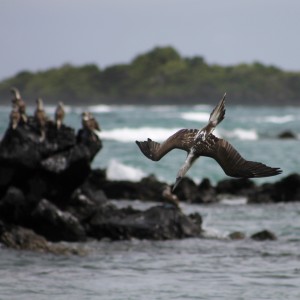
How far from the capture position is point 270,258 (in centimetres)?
3244

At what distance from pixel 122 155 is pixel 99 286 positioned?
44699 mm

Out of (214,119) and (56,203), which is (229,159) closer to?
(214,119)

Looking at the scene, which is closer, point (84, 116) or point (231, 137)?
point (84, 116)

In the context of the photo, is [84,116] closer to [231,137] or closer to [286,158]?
[286,158]

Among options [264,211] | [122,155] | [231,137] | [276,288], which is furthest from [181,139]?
[231,137]

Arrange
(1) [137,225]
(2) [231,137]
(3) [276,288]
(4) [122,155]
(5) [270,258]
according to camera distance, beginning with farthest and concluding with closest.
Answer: (2) [231,137]
(4) [122,155]
(1) [137,225]
(5) [270,258]
(3) [276,288]

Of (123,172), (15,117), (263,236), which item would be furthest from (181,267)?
(123,172)

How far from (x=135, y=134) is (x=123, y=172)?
46.4 meters

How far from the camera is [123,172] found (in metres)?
61.1

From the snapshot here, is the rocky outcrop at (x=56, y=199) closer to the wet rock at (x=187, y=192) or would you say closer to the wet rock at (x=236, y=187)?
the wet rock at (x=187, y=192)

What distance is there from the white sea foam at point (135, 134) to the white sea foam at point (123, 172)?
32028mm

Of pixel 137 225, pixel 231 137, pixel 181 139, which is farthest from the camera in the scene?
pixel 231 137

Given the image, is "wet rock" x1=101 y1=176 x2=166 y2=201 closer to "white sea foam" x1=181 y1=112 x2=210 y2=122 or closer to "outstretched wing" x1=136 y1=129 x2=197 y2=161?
"outstretched wing" x1=136 y1=129 x2=197 y2=161

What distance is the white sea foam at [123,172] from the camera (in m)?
59.3
